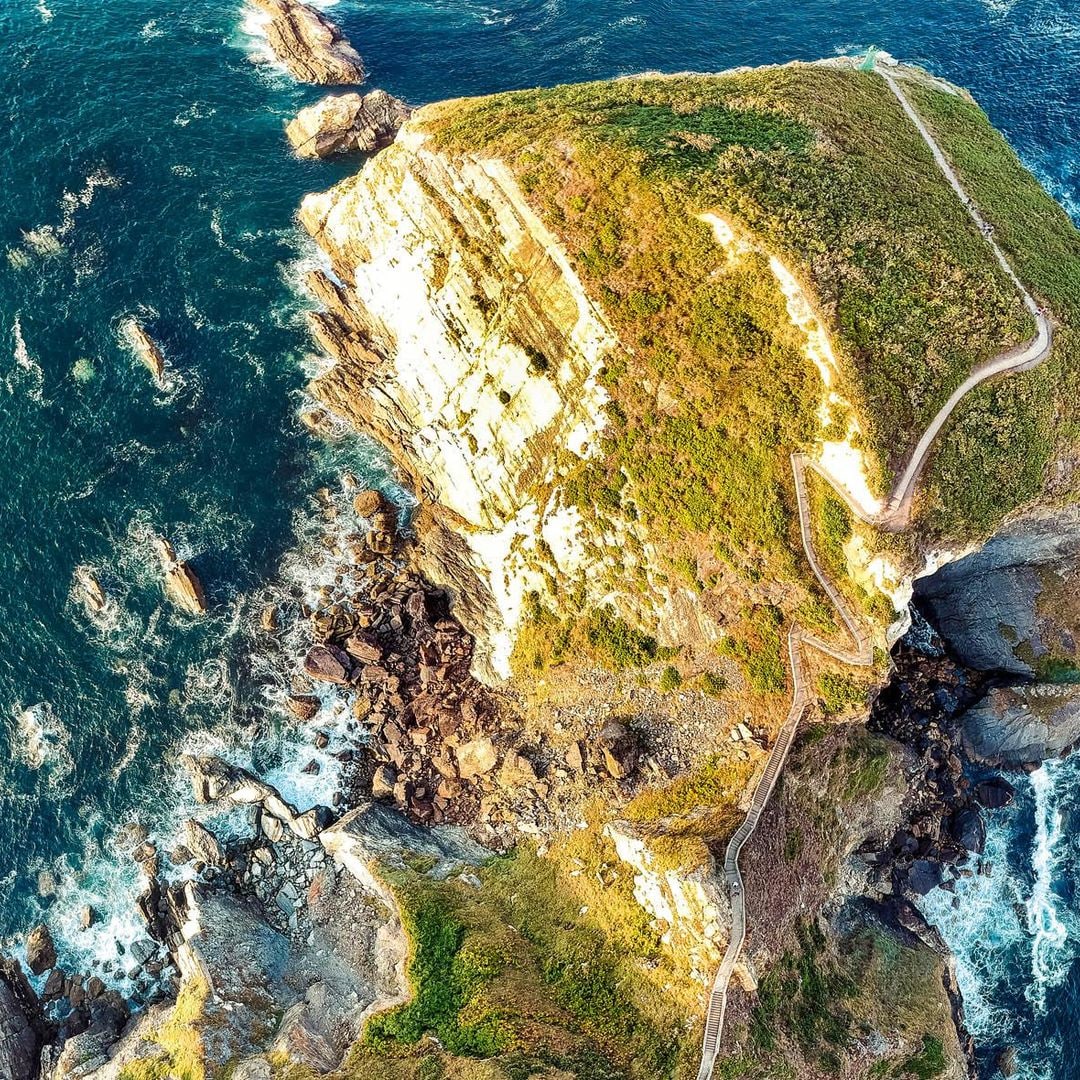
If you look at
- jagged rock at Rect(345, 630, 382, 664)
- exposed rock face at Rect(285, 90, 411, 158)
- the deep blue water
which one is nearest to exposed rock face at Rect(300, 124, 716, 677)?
the deep blue water

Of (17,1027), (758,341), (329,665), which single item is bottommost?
(17,1027)

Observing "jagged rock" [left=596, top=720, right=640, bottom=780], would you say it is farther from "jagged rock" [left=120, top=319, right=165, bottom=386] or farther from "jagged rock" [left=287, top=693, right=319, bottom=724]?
"jagged rock" [left=120, top=319, right=165, bottom=386]

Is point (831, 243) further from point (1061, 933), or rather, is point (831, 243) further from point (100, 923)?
point (100, 923)

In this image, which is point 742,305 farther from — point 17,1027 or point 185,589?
point 17,1027

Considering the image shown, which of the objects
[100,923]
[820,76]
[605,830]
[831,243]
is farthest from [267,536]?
[820,76]

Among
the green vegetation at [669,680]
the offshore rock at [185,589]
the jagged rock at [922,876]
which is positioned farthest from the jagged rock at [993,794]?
the offshore rock at [185,589]

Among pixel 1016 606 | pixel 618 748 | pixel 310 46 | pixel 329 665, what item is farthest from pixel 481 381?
pixel 310 46
